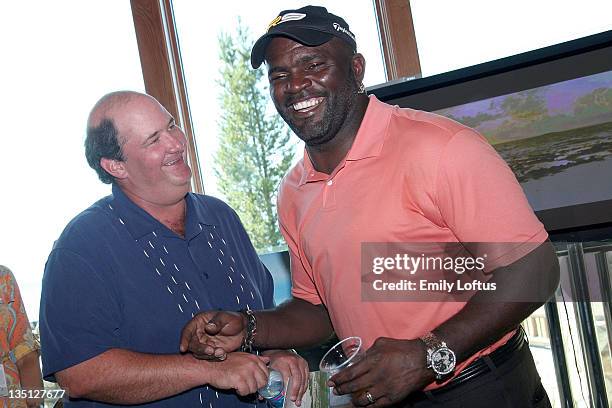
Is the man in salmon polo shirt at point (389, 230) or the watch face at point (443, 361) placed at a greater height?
the man in salmon polo shirt at point (389, 230)

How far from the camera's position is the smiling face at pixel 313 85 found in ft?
5.75

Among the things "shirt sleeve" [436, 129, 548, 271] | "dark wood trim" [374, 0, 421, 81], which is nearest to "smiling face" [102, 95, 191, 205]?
"shirt sleeve" [436, 129, 548, 271]

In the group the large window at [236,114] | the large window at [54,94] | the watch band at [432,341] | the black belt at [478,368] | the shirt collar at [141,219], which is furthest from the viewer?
the large window at [54,94]

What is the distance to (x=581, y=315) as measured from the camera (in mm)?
2344

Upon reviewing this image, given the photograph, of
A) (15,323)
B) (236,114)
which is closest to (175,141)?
(15,323)

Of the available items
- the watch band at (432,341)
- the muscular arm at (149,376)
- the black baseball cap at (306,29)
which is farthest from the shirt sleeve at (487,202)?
the muscular arm at (149,376)

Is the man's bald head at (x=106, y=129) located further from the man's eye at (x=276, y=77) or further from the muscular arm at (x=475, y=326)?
the muscular arm at (x=475, y=326)

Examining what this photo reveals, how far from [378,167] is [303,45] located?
1.09 ft

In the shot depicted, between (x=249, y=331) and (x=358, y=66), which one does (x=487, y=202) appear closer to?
(x=358, y=66)

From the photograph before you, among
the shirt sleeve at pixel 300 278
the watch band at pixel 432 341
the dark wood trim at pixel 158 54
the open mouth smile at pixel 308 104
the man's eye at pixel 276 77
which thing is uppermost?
the dark wood trim at pixel 158 54

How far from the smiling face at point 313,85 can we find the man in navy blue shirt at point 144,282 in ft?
1.36

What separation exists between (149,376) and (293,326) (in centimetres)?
39

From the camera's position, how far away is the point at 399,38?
12.7ft

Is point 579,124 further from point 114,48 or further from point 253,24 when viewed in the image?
point 114,48
